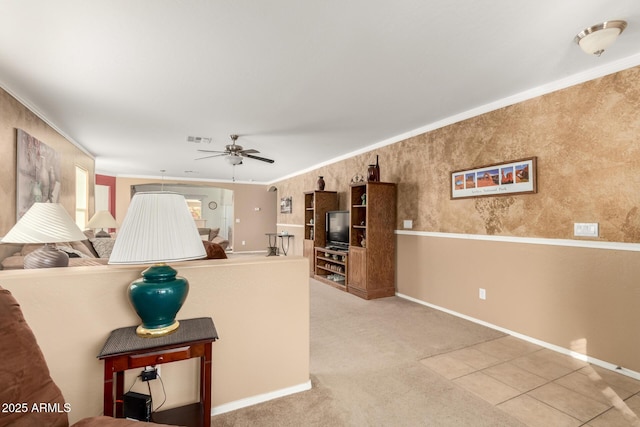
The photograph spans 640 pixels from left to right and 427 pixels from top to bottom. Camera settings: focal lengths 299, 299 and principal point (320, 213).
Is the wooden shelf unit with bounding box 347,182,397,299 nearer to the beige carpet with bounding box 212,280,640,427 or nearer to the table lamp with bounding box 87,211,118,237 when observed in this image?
the beige carpet with bounding box 212,280,640,427

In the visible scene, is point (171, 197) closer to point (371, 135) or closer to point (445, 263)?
point (445, 263)

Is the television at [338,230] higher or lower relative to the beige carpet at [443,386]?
higher

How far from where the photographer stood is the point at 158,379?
1716 millimetres

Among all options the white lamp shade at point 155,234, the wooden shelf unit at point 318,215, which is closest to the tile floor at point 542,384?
the white lamp shade at point 155,234

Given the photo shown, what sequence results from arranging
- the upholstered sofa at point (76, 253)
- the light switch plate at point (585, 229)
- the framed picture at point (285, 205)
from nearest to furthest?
the upholstered sofa at point (76, 253)
the light switch plate at point (585, 229)
the framed picture at point (285, 205)

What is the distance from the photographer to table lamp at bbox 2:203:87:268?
1.86 meters

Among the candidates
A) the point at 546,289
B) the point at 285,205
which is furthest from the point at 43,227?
the point at 285,205

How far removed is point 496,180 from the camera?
10.6 feet

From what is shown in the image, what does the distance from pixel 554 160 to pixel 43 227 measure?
4.06 meters

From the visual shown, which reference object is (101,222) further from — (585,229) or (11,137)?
(585,229)

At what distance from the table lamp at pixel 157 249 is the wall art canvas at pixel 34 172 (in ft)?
9.24

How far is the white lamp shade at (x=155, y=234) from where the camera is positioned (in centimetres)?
129

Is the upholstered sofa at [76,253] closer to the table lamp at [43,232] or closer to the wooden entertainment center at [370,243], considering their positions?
the table lamp at [43,232]

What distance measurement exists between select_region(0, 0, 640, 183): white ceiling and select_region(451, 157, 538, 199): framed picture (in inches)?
26.8
